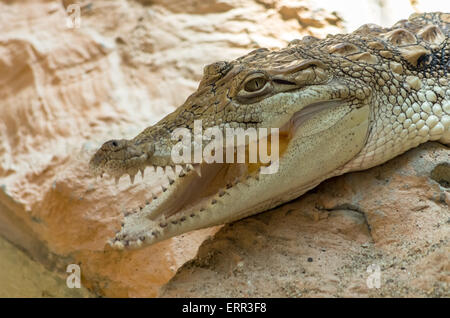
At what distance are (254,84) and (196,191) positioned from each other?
0.64 m

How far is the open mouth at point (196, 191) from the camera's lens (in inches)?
96.0

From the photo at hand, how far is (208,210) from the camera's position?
8.09ft

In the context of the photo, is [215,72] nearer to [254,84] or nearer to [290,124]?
[254,84]

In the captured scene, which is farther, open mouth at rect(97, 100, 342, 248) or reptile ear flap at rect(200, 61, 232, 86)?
reptile ear flap at rect(200, 61, 232, 86)

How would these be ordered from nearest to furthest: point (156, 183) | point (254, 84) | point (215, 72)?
1. point (254, 84)
2. point (215, 72)
3. point (156, 183)

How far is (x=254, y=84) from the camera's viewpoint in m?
2.62

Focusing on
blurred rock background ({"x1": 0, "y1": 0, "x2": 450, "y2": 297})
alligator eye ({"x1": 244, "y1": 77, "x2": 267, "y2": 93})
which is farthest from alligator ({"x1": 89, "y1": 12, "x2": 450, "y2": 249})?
blurred rock background ({"x1": 0, "y1": 0, "x2": 450, "y2": 297})

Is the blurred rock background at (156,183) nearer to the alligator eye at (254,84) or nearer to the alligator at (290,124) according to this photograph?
the alligator at (290,124)

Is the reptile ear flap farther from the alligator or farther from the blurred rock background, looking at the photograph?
the blurred rock background

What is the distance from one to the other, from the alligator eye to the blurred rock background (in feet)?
2.28

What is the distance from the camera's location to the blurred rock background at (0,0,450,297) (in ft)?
8.11

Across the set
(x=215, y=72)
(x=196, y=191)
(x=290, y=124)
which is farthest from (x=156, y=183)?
(x=290, y=124)
